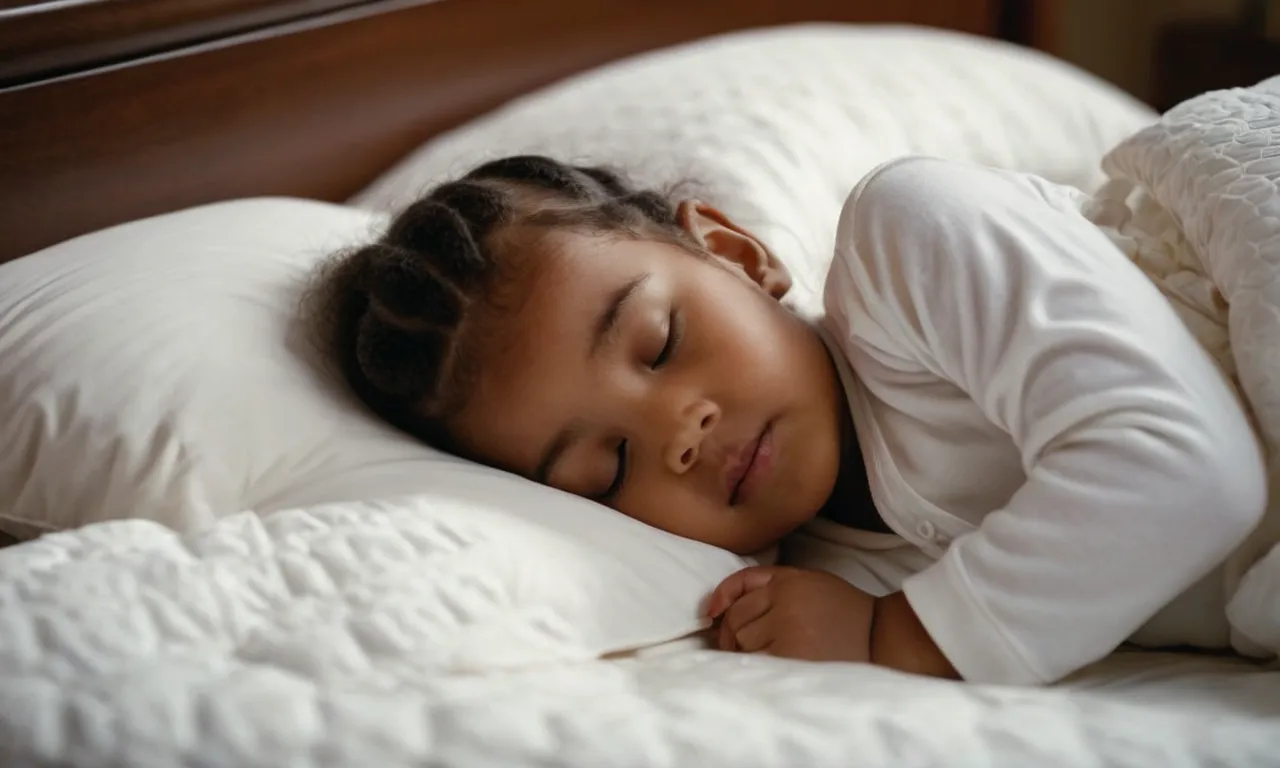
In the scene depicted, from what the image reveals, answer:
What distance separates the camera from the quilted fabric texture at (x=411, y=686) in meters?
0.54

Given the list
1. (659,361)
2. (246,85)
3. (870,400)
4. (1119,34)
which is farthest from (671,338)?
(1119,34)

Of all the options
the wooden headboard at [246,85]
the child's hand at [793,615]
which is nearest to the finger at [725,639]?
the child's hand at [793,615]

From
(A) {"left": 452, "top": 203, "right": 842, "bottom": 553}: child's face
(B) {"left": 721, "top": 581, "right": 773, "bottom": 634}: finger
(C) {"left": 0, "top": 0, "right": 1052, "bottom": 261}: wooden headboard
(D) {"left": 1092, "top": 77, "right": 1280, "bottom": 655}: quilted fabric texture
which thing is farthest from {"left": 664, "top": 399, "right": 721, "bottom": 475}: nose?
(C) {"left": 0, "top": 0, "right": 1052, "bottom": 261}: wooden headboard

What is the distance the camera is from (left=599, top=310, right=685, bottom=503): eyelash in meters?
0.88

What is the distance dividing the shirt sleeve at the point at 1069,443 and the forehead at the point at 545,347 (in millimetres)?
216

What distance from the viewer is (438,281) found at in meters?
0.90

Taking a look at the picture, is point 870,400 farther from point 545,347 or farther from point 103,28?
point 103,28

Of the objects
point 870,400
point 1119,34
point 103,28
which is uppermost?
point 103,28

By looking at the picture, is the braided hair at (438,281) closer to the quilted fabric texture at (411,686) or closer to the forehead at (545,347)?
the forehead at (545,347)

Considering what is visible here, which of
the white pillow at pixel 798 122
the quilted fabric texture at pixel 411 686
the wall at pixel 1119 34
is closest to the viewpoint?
the quilted fabric texture at pixel 411 686

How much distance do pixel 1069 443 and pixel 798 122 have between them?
2.13ft

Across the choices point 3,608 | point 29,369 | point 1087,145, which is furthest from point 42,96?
point 1087,145

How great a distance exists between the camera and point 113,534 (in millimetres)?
681

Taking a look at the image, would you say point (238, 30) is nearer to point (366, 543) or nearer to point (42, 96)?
point (42, 96)
